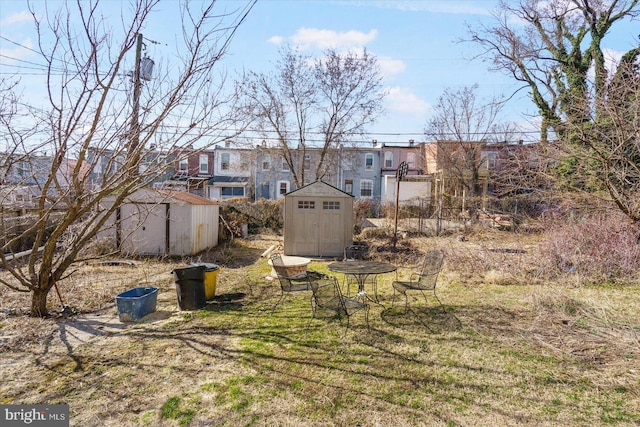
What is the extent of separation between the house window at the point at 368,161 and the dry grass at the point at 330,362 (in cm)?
2284

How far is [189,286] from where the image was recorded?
5.69 meters

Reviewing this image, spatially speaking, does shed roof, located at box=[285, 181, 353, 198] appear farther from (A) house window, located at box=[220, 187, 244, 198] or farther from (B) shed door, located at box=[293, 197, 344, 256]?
(A) house window, located at box=[220, 187, 244, 198]

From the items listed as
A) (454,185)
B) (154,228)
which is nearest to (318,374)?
(154,228)

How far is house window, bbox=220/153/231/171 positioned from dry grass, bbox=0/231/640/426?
2265 cm

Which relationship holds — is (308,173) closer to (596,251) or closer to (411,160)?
(411,160)

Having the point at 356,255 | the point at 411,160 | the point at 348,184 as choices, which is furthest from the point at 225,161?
the point at 356,255

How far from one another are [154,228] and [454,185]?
1862 centimetres

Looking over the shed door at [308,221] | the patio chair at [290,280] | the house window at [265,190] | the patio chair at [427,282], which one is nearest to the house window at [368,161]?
the house window at [265,190]

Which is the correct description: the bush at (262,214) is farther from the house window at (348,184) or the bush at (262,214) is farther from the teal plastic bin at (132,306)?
the teal plastic bin at (132,306)

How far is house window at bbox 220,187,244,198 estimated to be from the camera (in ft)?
93.6

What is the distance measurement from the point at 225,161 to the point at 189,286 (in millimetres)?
24026

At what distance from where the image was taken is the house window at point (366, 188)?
28.8 meters

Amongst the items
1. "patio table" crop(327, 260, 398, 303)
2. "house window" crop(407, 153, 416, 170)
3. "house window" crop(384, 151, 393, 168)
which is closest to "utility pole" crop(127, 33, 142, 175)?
"patio table" crop(327, 260, 398, 303)

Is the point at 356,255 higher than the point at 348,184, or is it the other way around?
the point at 348,184
